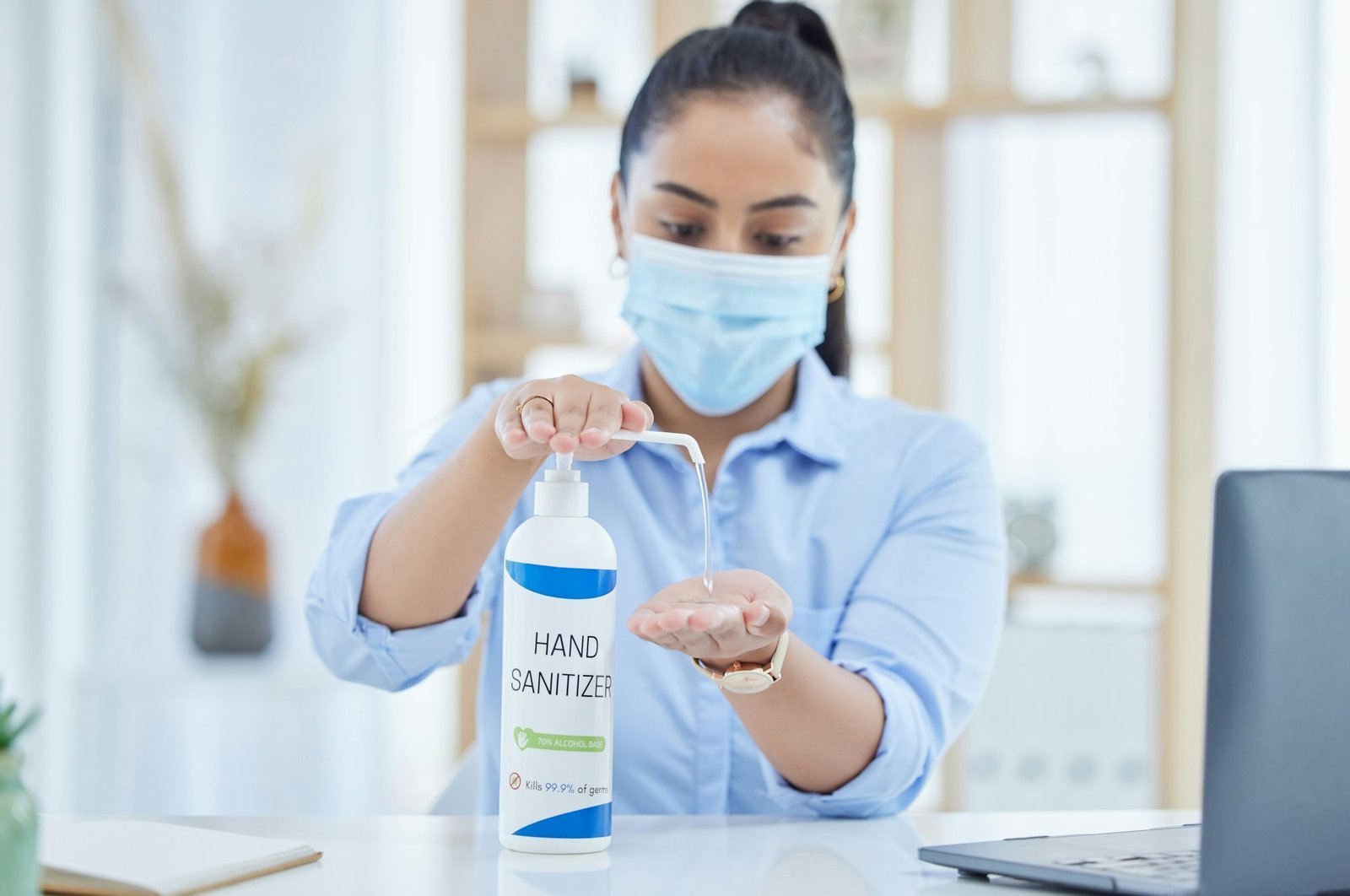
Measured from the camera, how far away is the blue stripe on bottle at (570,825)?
83 centimetres

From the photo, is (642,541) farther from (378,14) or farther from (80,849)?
(378,14)

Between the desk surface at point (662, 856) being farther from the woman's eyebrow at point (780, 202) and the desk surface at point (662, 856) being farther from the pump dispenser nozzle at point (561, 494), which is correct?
the woman's eyebrow at point (780, 202)

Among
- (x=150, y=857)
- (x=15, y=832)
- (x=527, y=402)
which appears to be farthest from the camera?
(x=527, y=402)

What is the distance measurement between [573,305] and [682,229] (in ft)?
5.40

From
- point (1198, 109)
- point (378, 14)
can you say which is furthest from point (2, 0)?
point (1198, 109)

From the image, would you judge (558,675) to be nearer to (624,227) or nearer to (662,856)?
(662,856)

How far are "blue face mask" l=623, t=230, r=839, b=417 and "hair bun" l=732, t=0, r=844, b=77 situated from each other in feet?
1.08

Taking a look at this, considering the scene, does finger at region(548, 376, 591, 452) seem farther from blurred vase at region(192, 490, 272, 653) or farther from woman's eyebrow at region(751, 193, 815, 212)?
blurred vase at region(192, 490, 272, 653)

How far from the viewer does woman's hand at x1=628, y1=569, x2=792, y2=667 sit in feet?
2.59

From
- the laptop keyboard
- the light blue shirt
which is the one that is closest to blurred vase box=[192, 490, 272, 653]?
the light blue shirt

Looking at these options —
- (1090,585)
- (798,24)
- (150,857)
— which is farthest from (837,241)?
(1090,585)

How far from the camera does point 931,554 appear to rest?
4.00ft

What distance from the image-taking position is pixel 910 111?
9.09 feet

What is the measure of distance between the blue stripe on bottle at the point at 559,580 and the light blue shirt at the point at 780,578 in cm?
30
